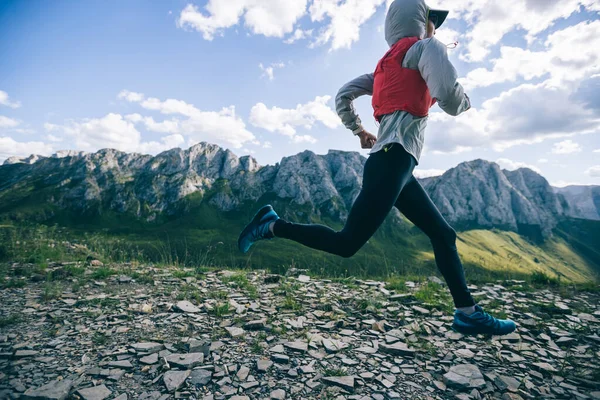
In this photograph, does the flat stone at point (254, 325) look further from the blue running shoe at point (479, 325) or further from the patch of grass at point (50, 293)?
the patch of grass at point (50, 293)

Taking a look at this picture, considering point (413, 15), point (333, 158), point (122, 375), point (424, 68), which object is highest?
point (333, 158)

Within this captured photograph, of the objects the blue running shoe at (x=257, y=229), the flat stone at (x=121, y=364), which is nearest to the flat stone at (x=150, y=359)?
the flat stone at (x=121, y=364)

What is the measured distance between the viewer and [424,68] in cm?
305

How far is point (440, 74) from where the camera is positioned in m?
2.94

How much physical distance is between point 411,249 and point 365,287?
14687cm

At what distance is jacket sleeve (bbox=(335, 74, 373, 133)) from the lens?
14.0 ft

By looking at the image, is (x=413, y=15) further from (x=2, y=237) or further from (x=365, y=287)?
(x=2, y=237)

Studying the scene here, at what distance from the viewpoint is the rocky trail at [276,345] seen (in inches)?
116

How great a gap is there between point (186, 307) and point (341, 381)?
3122 millimetres

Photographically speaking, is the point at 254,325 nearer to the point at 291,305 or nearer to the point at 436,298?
the point at 291,305

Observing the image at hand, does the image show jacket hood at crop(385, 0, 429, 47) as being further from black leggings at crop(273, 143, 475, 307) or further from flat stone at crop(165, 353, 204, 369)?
flat stone at crop(165, 353, 204, 369)

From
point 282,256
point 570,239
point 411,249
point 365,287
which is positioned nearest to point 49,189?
→ point 282,256

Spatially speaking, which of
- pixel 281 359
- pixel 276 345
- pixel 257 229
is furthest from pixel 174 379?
pixel 257 229

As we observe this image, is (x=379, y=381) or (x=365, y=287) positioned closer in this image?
(x=379, y=381)
